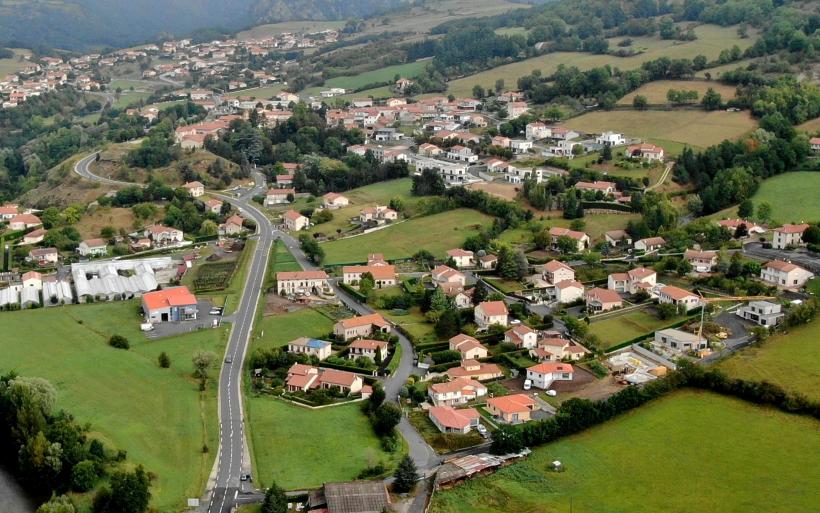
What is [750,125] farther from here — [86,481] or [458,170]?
[86,481]

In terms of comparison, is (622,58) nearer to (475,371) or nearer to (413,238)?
(413,238)

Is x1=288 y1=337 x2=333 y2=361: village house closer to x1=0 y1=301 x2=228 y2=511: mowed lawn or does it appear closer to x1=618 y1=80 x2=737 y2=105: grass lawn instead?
x1=0 y1=301 x2=228 y2=511: mowed lawn

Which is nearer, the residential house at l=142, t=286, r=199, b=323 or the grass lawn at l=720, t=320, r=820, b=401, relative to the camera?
the grass lawn at l=720, t=320, r=820, b=401

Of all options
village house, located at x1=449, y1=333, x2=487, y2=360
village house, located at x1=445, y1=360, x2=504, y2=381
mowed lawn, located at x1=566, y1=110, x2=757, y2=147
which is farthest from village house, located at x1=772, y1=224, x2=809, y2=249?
village house, located at x1=445, y1=360, x2=504, y2=381

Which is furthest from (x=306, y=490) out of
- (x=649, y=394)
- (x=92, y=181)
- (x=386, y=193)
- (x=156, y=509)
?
(x=92, y=181)

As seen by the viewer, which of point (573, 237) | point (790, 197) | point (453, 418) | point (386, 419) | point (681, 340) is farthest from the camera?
point (790, 197)

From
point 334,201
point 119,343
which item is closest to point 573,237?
point 334,201

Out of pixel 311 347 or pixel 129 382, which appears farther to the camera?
pixel 311 347

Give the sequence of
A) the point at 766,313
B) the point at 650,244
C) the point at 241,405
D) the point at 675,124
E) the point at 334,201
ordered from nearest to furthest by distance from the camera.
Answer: the point at 241,405
the point at 766,313
the point at 650,244
the point at 334,201
the point at 675,124
